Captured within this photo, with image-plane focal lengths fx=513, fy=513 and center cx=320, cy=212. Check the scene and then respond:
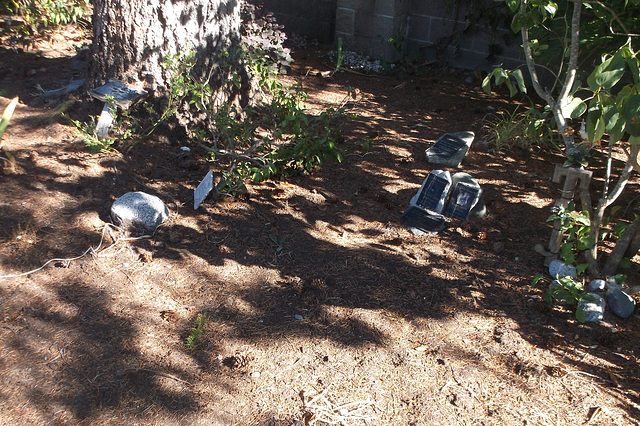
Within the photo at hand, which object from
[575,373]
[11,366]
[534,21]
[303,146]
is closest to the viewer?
[11,366]

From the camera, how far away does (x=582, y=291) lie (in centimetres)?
301

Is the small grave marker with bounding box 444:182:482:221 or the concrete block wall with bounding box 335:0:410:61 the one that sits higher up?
the concrete block wall with bounding box 335:0:410:61

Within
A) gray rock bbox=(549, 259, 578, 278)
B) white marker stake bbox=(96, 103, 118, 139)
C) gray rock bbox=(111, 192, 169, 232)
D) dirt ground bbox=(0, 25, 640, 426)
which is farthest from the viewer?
white marker stake bbox=(96, 103, 118, 139)

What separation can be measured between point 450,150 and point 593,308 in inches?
82.6

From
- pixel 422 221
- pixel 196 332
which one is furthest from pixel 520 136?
pixel 196 332

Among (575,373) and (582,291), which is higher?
(582,291)

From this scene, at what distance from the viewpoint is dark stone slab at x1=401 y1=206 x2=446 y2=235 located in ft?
12.2

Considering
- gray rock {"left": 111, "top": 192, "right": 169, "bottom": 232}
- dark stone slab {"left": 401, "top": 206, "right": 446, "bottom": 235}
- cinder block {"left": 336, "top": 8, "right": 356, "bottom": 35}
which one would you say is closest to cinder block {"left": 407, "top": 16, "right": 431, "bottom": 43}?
cinder block {"left": 336, "top": 8, "right": 356, "bottom": 35}

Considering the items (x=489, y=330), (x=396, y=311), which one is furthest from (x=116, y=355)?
(x=489, y=330)

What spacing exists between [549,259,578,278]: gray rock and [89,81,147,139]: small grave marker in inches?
132

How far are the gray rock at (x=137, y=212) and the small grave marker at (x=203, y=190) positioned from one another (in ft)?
0.84

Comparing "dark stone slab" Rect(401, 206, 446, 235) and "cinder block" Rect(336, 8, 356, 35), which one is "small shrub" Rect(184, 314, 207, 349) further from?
"cinder block" Rect(336, 8, 356, 35)

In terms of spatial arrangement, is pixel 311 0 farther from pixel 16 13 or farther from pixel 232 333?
pixel 232 333

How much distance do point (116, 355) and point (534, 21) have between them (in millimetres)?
3073
